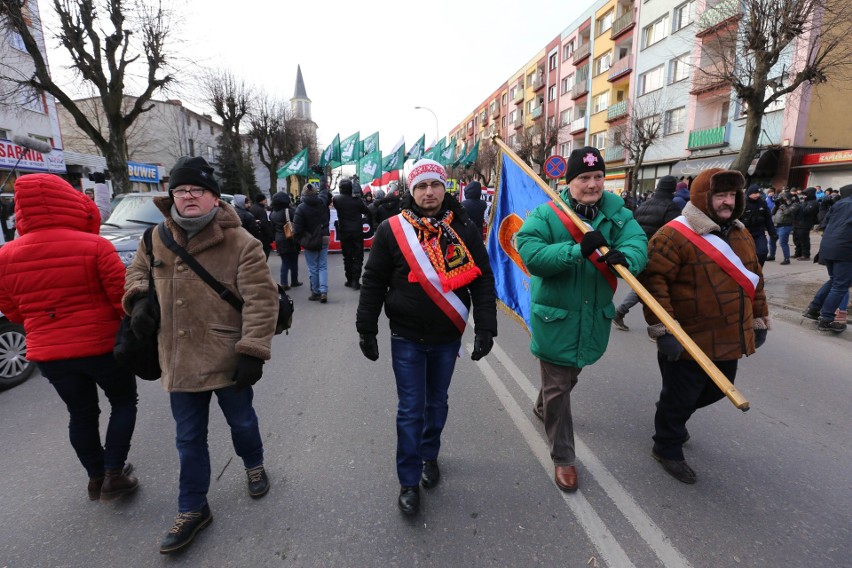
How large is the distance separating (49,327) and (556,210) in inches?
114

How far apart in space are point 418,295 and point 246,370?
960 mm

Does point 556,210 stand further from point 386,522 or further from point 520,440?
point 386,522

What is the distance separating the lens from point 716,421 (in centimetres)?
355

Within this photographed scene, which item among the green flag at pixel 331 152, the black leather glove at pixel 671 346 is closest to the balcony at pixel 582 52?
the green flag at pixel 331 152

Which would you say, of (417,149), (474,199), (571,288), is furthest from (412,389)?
(417,149)

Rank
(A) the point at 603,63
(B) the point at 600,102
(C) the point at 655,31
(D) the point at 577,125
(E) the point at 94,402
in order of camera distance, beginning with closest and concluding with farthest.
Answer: (E) the point at 94,402, (C) the point at 655,31, (A) the point at 603,63, (B) the point at 600,102, (D) the point at 577,125

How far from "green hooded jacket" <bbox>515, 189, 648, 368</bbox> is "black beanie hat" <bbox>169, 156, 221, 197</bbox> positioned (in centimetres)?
173

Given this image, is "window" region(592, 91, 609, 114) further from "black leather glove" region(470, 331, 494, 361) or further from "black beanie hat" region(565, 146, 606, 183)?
"black leather glove" region(470, 331, 494, 361)

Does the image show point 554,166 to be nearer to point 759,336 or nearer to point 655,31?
point 759,336

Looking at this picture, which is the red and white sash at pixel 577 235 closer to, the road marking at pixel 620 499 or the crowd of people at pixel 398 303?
the crowd of people at pixel 398 303

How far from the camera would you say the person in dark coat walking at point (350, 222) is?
27.3 feet

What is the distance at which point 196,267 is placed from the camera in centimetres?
221

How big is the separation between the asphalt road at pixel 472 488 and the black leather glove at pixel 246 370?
2.75 ft

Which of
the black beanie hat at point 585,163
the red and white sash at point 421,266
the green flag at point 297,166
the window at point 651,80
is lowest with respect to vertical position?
the red and white sash at point 421,266
